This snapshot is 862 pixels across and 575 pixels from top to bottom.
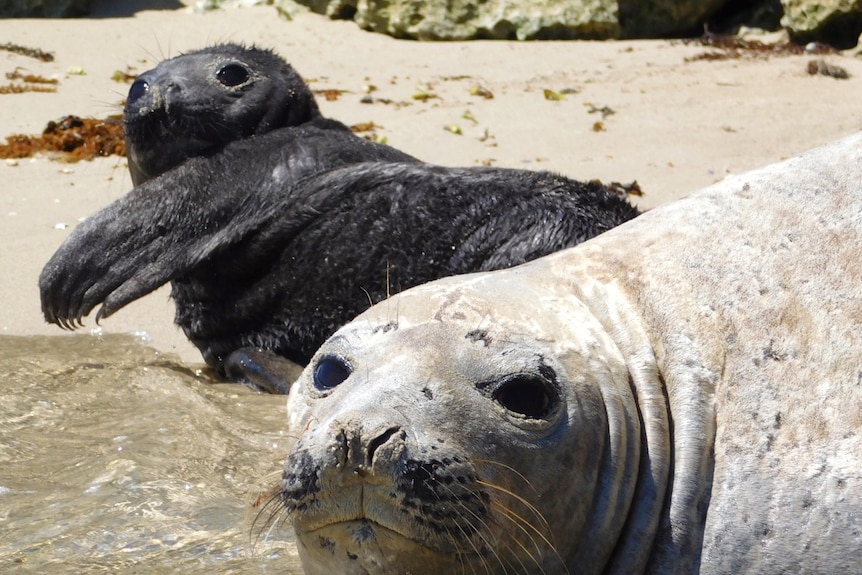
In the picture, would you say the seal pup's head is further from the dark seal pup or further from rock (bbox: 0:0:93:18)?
rock (bbox: 0:0:93:18)

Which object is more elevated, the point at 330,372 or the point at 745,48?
the point at 330,372

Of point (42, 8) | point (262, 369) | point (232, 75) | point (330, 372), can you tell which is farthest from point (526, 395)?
point (42, 8)

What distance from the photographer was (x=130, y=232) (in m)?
6.32

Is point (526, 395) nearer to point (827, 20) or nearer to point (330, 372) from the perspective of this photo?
point (330, 372)

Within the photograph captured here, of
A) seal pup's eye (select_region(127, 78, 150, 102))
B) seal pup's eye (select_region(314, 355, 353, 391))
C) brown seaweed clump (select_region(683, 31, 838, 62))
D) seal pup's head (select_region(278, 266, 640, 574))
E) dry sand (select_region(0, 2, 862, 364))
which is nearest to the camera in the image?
seal pup's head (select_region(278, 266, 640, 574))

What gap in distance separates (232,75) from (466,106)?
11.3ft

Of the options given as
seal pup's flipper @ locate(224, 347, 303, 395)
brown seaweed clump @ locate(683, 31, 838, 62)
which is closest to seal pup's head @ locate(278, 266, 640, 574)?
seal pup's flipper @ locate(224, 347, 303, 395)

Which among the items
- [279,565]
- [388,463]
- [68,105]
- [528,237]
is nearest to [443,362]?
[388,463]

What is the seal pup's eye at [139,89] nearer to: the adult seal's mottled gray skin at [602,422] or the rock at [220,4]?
the adult seal's mottled gray skin at [602,422]

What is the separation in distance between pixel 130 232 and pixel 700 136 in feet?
14.5

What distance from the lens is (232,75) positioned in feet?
22.9

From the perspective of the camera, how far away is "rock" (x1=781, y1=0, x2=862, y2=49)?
11727 mm

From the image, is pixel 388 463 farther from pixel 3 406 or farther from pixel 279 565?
pixel 3 406

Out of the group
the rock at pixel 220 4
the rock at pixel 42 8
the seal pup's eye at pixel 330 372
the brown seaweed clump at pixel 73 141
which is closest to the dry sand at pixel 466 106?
the brown seaweed clump at pixel 73 141
